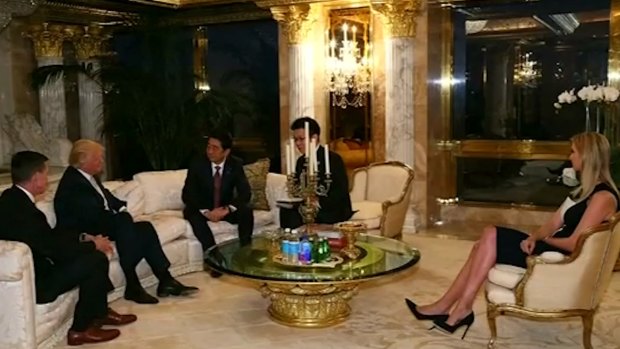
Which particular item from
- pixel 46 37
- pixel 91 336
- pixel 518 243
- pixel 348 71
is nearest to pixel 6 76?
pixel 46 37

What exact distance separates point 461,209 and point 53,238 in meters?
5.25

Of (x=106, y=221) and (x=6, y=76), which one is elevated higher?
(x=6, y=76)

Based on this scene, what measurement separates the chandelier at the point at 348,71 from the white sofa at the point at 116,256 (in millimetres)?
2026

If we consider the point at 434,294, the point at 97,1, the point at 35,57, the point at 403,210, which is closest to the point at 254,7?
the point at 97,1

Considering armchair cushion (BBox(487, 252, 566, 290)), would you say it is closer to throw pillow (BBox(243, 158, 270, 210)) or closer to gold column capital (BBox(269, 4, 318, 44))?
throw pillow (BBox(243, 158, 270, 210))

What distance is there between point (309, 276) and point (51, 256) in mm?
1514

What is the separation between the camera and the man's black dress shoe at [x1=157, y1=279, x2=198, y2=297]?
5086 mm

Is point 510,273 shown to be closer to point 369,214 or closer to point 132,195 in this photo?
point 369,214

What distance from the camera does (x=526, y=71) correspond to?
7.64 metres

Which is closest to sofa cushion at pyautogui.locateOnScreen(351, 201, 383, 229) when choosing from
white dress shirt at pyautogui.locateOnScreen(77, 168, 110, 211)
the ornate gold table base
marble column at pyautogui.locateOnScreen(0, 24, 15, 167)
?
the ornate gold table base

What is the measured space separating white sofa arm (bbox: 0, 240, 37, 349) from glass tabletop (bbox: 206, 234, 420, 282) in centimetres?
110

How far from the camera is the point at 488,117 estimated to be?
7910 mm

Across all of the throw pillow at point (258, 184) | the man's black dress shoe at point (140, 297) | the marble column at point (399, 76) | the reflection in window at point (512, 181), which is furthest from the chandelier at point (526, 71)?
the man's black dress shoe at point (140, 297)

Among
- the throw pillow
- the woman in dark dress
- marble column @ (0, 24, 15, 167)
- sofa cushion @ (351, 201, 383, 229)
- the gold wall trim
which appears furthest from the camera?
marble column @ (0, 24, 15, 167)
